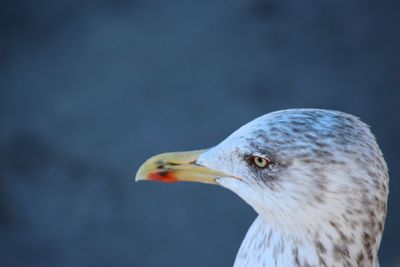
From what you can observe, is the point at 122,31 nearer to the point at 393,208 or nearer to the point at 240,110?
the point at 240,110

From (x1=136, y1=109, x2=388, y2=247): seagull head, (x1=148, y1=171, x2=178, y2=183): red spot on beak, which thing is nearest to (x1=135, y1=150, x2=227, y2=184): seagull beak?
(x1=148, y1=171, x2=178, y2=183): red spot on beak

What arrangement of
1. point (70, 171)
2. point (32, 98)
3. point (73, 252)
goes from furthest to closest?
point (32, 98)
point (70, 171)
point (73, 252)

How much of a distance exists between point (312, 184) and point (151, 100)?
2.52m

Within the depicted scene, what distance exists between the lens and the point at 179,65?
4.37 m

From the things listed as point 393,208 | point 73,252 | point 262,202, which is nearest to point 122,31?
point 73,252

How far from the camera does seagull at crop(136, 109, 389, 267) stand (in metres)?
1.77

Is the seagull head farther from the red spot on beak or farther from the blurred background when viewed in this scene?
the blurred background

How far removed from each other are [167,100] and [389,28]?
1.47 metres

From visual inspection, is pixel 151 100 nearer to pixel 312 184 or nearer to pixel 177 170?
pixel 177 170

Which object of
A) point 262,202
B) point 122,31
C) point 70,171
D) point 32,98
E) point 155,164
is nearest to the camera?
point 262,202

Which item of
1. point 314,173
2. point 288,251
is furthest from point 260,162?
point 288,251

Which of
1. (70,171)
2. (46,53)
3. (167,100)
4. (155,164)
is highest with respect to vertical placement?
(46,53)

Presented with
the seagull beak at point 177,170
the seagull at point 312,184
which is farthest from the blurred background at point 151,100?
the seagull at point 312,184

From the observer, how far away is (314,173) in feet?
5.84
